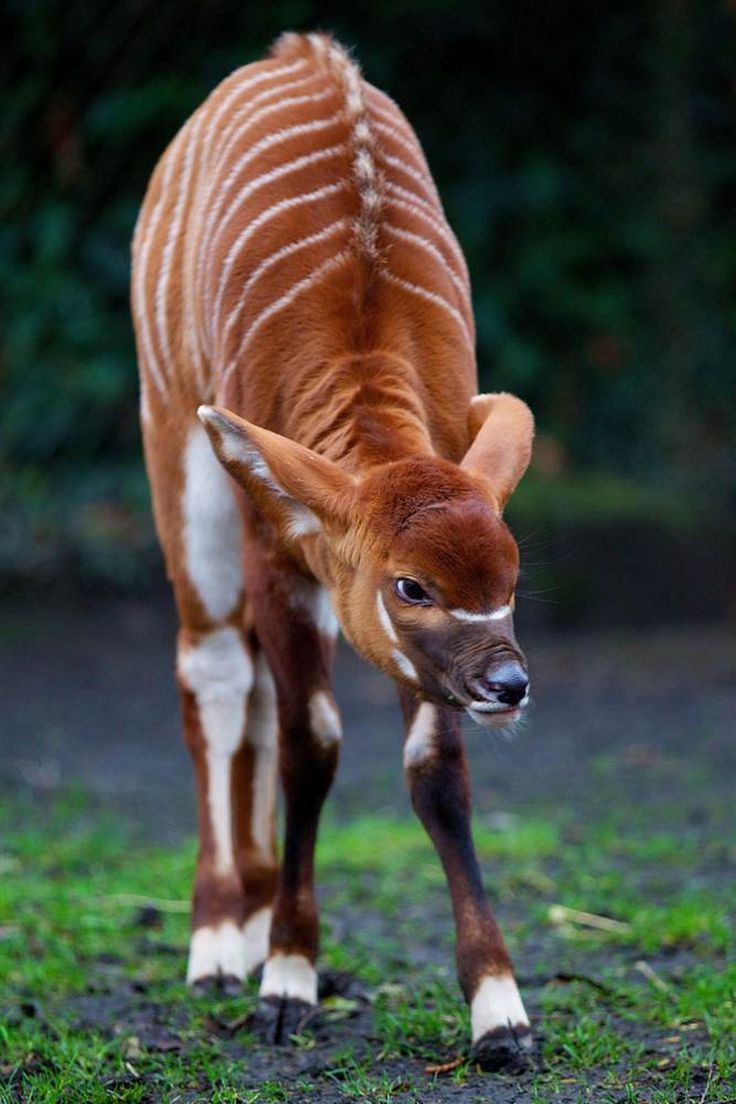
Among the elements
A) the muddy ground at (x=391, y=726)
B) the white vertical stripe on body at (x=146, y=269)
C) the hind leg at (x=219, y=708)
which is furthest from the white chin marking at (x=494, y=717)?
the white vertical stripe on body at (x=146, y=269)

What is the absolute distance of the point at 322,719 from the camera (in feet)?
14.6

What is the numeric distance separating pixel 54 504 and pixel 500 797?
4150mm

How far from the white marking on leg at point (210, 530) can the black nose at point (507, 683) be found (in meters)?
1.57

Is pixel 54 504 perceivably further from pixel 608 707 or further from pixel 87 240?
pixel 608 707

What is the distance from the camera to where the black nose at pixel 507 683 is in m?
3.54

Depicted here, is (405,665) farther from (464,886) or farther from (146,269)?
(146,269)

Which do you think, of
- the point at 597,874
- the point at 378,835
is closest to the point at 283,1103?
the point at 597,874

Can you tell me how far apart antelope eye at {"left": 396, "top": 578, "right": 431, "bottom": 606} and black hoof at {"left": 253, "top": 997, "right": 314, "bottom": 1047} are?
1263 mm

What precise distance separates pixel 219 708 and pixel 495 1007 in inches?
59.6

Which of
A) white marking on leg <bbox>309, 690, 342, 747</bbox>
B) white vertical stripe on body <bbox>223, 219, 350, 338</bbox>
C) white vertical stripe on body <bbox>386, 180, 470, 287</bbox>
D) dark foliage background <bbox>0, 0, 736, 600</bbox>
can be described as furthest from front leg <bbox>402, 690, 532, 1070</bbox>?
dark foliage background <bbox>0, 0, 736, 600</bbox>

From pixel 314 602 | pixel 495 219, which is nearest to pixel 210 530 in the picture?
pixel 314 602

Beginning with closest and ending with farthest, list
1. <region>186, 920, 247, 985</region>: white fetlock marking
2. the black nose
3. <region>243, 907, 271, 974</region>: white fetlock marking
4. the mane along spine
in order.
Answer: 1. the black nose
2. the mane along spine
3. <region>186, 920, 247, 985</region>: white fetlock marking
4. <region>243, 907, 271, 974</region>: white fetlock marking

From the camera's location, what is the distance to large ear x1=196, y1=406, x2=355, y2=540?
388 centimetres

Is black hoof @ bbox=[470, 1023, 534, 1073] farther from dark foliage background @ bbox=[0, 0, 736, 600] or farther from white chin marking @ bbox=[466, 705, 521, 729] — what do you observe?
dark foliage background @ bbox=[0, 0, 736, 600]
